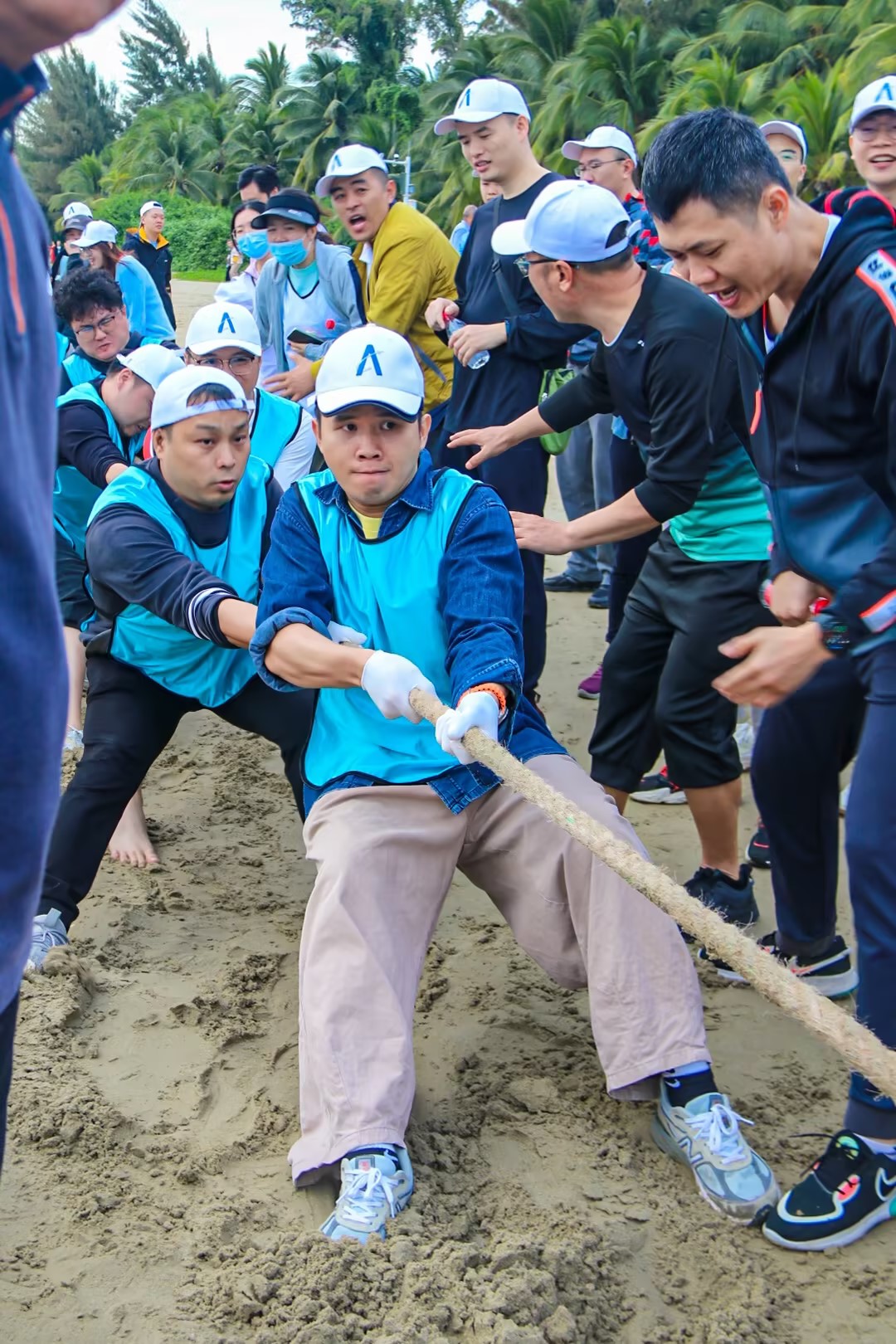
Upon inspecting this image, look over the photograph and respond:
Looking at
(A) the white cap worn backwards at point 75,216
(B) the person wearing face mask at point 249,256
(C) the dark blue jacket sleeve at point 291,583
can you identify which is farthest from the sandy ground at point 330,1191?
(A) the white cap worn backwards at point 75,216

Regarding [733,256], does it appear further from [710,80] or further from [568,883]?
[710,80]

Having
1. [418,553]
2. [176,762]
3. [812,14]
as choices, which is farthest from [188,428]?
[812,14]

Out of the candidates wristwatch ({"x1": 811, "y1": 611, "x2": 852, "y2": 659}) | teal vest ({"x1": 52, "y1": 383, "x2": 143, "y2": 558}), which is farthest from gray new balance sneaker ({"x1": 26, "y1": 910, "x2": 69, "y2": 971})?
wristwatch ({"x1": 811, "y1": 611, "x2": 852, "y2": 659})

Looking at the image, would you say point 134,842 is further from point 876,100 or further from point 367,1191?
point 876,100

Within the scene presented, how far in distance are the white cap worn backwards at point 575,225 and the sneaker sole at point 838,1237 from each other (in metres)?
2.33

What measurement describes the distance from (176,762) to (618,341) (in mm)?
2459

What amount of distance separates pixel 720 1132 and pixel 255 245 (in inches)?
214

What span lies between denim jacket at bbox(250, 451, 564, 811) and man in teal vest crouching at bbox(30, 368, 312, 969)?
0.50 meters

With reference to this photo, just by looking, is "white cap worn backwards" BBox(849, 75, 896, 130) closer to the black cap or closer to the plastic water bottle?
the plastic water bottle

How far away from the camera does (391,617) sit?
110 inches

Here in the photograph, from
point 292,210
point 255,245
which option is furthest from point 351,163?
point 255,245

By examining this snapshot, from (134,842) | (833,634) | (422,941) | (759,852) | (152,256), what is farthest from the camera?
(152,256)

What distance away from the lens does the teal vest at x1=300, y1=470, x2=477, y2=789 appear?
2.79 metres

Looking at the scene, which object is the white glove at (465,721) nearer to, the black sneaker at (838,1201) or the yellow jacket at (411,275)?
the black sneaker at (838,1201)
